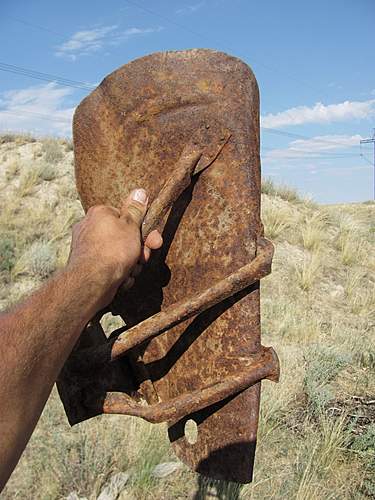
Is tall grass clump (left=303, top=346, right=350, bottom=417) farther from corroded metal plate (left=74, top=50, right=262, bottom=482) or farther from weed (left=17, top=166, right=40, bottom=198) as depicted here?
weed (left=17, top=166, right=40, bottom=198)

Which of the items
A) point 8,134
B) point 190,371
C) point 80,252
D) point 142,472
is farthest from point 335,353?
point 8,134

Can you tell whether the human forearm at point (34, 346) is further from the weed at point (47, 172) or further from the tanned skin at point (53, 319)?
the weed at point (47, 172)

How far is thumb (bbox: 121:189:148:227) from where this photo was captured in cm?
136

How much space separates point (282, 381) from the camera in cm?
498

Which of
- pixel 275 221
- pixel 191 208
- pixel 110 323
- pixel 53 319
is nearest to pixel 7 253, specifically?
pixel 110 323

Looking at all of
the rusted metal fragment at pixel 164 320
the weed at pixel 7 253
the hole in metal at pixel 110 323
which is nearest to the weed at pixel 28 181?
the weed at pixel 7 253

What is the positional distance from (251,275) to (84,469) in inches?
110

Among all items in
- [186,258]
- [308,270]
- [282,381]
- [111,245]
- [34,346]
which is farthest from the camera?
[308,270]

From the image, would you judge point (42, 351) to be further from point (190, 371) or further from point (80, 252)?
point (190, 371)

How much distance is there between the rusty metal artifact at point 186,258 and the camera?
1354 mm

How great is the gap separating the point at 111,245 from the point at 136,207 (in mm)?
226

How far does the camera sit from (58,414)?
4.37 metres

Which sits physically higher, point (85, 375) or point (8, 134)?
point (8, 134)

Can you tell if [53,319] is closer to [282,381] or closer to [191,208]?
[191,208]
